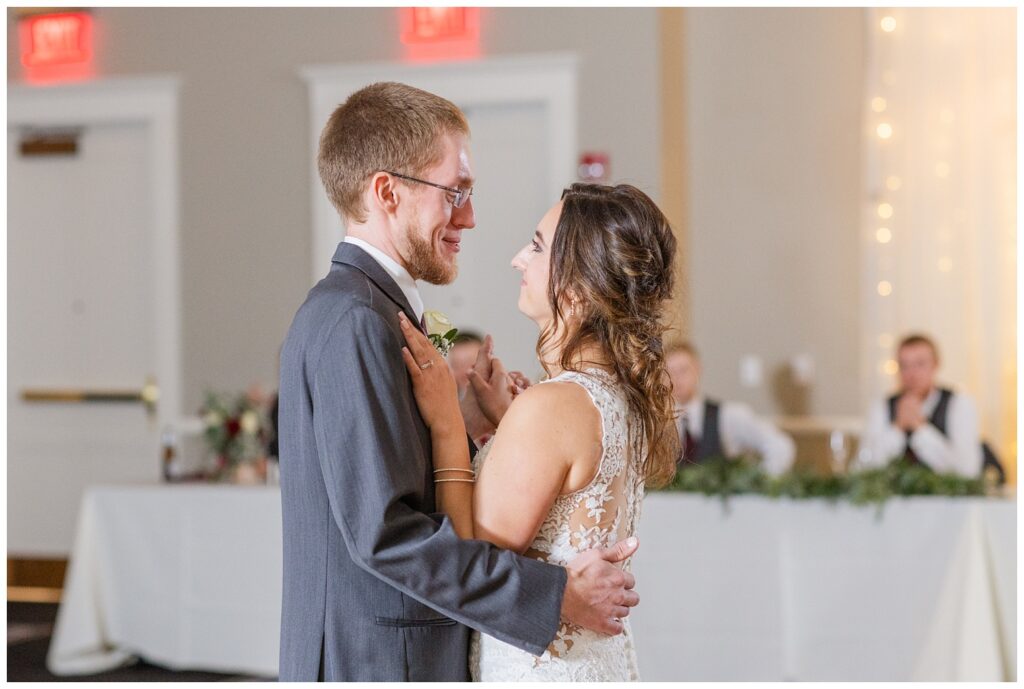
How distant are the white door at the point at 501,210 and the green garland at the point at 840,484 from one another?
2139 mm

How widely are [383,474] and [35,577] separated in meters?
6.06

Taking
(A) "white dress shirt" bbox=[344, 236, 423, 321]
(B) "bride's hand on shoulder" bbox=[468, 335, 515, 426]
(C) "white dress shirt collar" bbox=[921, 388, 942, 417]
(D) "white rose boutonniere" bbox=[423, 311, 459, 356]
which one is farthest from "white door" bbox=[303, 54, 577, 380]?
(A) "white dress shirt" bbox=[344, 236, 423, 321]

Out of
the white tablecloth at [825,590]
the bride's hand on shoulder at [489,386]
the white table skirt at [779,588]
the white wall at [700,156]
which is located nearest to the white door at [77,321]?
the white wall at [700,156]

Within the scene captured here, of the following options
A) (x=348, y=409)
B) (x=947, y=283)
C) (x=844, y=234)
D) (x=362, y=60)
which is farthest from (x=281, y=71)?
(x=348, y=409)

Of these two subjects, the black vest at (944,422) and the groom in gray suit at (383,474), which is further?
the black vest at (944,422)

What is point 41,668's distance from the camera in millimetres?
5004

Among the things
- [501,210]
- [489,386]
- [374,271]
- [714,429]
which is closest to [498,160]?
[501,210]

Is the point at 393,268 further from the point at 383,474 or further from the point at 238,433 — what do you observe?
the point at 238,433

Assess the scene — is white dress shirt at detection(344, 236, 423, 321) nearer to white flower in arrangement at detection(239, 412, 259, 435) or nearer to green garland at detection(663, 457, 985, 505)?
green garland at detection(663, 457, 985, 505)

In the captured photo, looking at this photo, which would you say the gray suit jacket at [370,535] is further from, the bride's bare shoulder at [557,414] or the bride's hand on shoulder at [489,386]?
the bride's hand on shoulder at [489,386]

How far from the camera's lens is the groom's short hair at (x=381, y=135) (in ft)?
5.88

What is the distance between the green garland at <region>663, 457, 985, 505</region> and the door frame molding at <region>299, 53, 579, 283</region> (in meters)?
2.28

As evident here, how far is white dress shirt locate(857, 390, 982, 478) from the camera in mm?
5148

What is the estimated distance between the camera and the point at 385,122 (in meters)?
1.79
